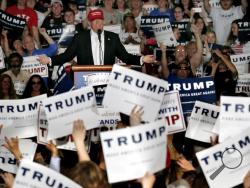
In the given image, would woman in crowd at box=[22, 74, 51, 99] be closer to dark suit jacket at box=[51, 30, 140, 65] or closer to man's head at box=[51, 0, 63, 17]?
dark suit jacket at box=[51, 30, 140, 65]

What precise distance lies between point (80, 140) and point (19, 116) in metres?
1.79

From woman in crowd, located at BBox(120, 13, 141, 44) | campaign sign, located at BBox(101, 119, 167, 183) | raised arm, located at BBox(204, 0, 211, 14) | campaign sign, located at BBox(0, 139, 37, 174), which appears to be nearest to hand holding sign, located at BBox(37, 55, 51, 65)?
campaign sign, located at BBox(0, 139, 37, 174)

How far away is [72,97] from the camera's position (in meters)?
6.79

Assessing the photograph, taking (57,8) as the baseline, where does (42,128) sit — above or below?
below

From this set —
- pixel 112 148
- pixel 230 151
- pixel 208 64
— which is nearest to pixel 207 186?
pixel 230 151

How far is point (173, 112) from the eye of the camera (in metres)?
7.59

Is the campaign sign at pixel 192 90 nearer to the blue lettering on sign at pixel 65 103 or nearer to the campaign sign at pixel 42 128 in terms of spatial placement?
the campaign sign at pixel 42 128

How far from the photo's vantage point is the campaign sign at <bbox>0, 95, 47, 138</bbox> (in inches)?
292

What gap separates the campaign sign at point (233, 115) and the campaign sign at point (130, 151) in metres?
1.04

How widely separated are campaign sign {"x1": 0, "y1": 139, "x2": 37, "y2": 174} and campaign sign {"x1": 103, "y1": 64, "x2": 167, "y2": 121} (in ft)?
3.79

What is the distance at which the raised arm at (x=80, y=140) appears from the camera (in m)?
5.61

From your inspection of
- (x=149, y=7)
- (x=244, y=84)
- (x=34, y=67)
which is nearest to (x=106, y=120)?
(x=244, y=84)

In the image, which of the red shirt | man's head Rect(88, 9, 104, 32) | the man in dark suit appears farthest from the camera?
the red shirt

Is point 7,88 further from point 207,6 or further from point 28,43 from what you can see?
point 207,6
